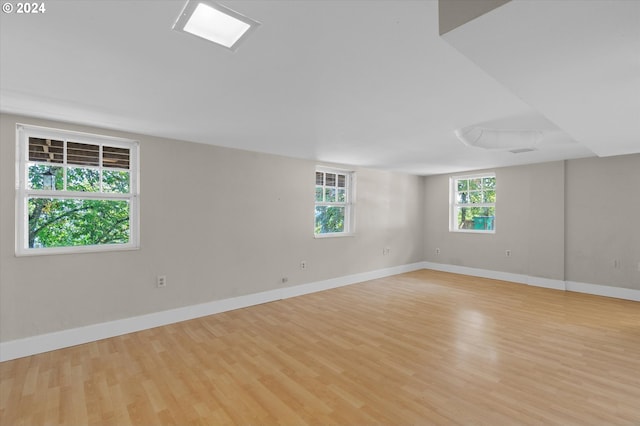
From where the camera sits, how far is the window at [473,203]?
6227 millimetres

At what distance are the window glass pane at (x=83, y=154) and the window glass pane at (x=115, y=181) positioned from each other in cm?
15

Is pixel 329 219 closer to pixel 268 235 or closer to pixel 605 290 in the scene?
pixel 268 235

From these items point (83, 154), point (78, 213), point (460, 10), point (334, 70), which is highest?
point (334, 70)

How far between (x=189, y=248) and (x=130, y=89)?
2132 mm

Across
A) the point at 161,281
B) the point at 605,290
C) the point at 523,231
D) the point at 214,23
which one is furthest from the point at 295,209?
the point at 605,290

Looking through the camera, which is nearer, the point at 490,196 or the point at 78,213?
the point at 78,213

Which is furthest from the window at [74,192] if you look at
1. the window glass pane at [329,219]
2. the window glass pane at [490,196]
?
the window glass pane at [490,196]

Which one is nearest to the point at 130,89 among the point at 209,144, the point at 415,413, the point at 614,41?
the point at 209,144

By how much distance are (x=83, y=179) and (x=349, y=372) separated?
3408 mm

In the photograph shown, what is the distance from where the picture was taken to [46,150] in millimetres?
3004

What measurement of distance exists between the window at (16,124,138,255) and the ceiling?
315 mm

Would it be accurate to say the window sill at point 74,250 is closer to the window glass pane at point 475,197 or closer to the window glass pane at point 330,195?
the window glass pane at point 330,195

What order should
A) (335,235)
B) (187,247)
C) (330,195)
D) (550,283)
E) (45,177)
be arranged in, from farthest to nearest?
(330,195), (335,235), (550,283), (187,247), (45,177)

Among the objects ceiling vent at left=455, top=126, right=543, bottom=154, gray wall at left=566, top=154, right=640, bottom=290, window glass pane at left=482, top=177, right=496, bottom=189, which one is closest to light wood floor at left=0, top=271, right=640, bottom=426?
gray wall at left=566, top=154, right=640, bottom=290
